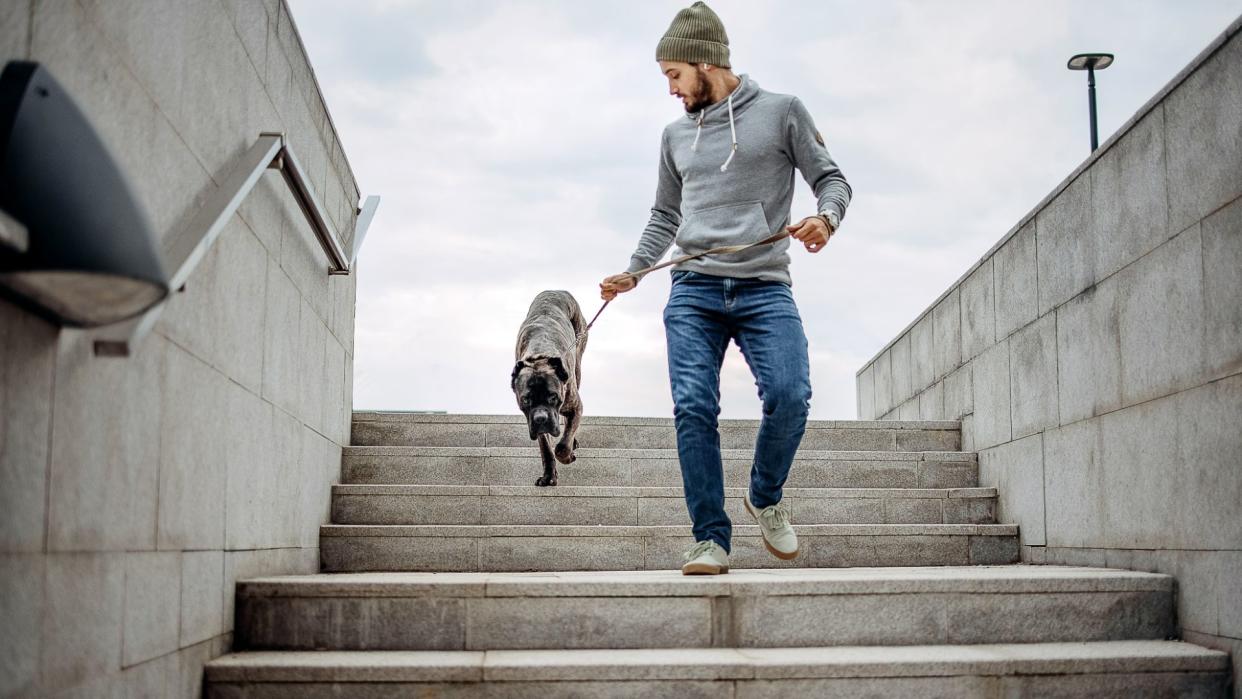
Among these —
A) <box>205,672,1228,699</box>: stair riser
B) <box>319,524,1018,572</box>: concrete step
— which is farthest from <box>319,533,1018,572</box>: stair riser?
<box>205,672,1228,699</box>: stair riser

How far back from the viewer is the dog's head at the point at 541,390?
5957 millimetres

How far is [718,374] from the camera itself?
411 centimetres

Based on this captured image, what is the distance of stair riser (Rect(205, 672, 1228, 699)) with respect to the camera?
3217 millimetres

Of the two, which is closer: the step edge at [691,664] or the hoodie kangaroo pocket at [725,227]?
the step edge at [691,664]

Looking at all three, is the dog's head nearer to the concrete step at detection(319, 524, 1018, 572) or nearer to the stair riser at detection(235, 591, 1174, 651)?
the concrete step at detection(319, 524, 1018, 572)

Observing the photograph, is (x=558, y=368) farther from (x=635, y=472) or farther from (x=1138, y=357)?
(x=1138, y=357)

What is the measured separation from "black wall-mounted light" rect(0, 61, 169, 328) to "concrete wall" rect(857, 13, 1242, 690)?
3088 millimetres

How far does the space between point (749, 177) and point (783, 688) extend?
5.84 ft

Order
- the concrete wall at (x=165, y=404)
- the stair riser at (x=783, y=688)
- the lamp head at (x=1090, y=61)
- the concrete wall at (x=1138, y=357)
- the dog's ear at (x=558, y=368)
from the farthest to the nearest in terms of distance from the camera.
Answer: the lamp head at (x=1090, y=61) → the dog's ear at (x=558, y=368) → the concrete wall at (x=1138, y=357) → the stair riser at (x=783, y=688) → the concrete wall at (x=165, y=404)

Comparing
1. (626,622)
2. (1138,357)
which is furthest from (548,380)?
(1138,357)

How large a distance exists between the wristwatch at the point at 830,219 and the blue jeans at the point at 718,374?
0.94ft

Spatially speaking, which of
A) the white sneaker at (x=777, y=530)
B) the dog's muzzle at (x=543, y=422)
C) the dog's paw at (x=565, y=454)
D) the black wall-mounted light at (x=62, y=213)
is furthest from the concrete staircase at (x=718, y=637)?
the dog's paw at (x=565, y=454)

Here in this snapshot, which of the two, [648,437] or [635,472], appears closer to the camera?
[635,472]

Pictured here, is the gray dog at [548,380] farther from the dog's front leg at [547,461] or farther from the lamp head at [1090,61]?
the lamp head at [1090,61]
